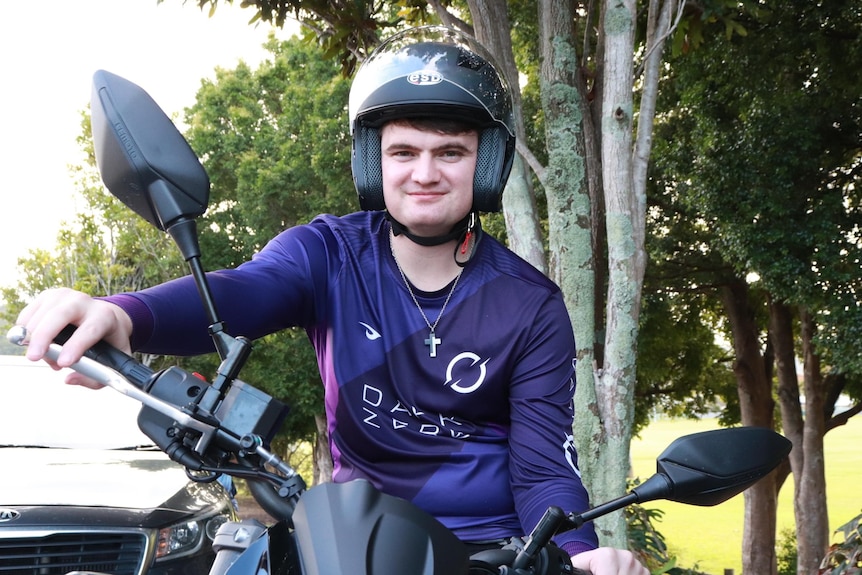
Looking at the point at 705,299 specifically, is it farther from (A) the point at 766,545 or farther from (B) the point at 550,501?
(B) the point at 550,501

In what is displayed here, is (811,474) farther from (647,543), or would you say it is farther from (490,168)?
(490,168)

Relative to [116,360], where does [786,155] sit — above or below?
above

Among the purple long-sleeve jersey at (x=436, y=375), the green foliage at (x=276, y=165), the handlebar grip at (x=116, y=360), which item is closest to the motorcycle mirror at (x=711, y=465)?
the purple long-sleeve jersey at (x=436, y=375)

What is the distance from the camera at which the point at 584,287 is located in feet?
18.6

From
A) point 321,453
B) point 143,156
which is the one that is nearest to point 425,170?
point 143,156

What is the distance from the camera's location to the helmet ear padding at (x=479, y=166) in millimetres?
2178

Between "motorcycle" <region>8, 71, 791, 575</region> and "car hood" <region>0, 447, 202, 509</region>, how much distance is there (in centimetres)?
314

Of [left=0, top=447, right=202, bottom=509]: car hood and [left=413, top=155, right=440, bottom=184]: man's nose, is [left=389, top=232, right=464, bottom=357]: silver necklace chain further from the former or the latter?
[left=0, top=447, right=202, bottom=509]: car hood

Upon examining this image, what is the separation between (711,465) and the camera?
1395 millimetres

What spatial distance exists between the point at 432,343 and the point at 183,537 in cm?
272

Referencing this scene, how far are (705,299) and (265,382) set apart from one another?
1141 centimetres

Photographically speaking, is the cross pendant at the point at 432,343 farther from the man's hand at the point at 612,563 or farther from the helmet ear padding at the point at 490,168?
the man's hand at the point at 612,563

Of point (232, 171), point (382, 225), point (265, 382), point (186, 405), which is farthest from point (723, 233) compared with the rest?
point (232, 171)

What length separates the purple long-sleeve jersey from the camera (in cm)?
205
